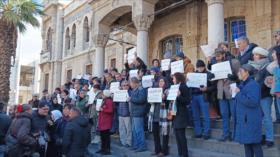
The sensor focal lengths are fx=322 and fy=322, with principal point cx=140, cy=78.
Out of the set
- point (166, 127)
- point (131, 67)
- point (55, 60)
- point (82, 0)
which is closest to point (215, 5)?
point (131, 67)

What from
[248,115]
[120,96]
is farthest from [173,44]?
[248,115]

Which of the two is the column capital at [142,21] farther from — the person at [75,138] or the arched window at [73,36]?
the arched window at [73,36]

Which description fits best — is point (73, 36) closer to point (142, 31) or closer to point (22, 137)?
point (142, 31)

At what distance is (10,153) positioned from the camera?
670 cm

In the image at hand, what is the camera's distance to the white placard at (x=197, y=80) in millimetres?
7461

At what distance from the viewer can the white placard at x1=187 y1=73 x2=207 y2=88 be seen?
294 inches

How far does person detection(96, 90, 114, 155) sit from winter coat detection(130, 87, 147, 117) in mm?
754

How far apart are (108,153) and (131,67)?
3.17m

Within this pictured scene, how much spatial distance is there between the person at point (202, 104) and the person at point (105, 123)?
2.24m

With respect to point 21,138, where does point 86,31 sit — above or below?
above

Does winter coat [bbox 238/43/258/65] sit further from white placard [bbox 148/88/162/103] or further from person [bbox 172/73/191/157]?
white placard [bbox 148/88/162/103]

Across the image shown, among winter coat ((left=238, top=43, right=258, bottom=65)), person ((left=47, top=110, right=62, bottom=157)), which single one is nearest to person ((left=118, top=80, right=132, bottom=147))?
person ((left=47, top=110, right=62, bottom=157))

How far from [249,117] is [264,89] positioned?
1411 mm

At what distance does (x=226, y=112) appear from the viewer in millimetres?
7023
